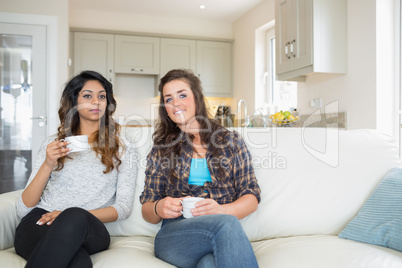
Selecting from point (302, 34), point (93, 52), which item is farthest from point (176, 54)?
point (302, 34)

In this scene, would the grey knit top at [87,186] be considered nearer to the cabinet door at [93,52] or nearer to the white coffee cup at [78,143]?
the white coffee cup at [78,143]

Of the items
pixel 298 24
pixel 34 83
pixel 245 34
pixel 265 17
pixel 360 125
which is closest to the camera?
pixel 360 125

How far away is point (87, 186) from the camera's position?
5.35 feet

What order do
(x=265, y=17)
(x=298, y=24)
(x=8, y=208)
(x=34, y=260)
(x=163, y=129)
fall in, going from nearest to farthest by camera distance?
(x=34, y=260)
(x=8, y=208)
(x=163, y=129)
(x=298, y=24)
(x=265, y=17)

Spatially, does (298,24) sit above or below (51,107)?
above

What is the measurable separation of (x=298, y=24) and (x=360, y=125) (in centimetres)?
115

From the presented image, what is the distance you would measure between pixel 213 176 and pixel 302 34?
7.55 feet

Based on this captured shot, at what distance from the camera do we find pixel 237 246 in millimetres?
1166

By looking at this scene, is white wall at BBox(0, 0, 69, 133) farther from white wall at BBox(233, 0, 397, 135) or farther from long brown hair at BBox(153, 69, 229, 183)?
white wall at BBox(233, 0, 397, 135)

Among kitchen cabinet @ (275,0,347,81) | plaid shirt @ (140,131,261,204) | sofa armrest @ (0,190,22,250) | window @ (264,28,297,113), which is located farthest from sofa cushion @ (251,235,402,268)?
window @ (264,28,297,113)

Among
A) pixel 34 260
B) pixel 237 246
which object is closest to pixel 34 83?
pixel 34 260

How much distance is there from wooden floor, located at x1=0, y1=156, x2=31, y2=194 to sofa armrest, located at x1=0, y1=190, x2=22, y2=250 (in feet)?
8.81

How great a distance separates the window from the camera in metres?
4.61

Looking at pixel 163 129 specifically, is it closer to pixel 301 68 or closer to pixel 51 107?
pixel 301 68
